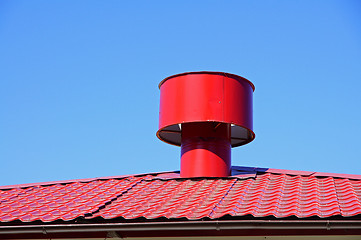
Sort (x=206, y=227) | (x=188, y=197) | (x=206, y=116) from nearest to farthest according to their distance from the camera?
(x=206, y=227) < (x=188, y=197) < (x=206, y=116)

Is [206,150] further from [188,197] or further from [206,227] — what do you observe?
[206,227]

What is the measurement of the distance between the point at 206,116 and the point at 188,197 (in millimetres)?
2028

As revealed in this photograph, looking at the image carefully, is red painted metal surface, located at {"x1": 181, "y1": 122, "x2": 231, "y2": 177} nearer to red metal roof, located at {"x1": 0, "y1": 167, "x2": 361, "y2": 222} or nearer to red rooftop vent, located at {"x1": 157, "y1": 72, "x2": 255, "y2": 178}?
red rooftop vent, located at {"x1": 157, "y1": 72, "x2": 255, "y2": 178}

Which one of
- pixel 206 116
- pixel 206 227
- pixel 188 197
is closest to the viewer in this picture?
pixel 206 227

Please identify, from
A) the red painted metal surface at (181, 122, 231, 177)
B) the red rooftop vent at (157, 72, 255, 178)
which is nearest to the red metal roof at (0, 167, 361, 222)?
the red painted metal surface at (181, 122, 231, 177)

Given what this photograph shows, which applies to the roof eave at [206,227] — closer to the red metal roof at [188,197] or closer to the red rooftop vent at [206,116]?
the red metal roof at [188,197]

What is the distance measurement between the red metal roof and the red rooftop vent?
0.34 meters

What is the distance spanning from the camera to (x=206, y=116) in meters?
9.90

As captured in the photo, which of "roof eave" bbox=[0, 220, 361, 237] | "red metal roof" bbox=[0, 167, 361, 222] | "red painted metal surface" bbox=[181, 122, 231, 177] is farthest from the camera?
"red painted metal surface" bbox=[181, 122, 231, 177]

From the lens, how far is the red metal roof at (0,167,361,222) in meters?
7.10

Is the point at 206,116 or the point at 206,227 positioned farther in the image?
the point at 206,116

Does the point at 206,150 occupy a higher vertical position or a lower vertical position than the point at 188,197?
higher

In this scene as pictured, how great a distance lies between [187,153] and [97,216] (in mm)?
3202

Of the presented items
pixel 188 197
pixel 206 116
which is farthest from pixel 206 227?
pixel 206 116
